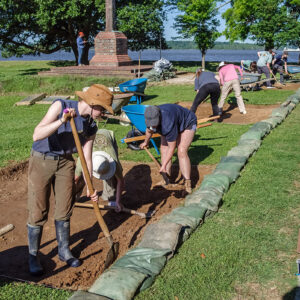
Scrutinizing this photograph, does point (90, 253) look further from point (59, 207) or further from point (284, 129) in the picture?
point (284, 129)

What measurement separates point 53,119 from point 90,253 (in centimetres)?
171

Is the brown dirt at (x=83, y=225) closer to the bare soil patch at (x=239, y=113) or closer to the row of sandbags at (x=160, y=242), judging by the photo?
the row of sandbags at (x=160, y=242)

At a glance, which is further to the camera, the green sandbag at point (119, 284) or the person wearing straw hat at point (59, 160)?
the person wearing straw hat at point (59, 160)

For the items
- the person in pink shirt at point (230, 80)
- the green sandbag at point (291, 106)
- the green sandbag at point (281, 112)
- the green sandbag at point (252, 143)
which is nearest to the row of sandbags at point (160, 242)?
the green sandbag at point (252, 143)

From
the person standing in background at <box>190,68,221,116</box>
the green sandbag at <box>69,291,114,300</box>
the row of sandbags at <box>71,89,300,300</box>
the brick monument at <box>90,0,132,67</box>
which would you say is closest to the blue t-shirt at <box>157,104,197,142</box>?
the row of sandbags at <box>71,89,300,300</box>

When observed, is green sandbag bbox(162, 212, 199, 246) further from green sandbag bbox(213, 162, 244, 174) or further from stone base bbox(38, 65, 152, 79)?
stone base bbox(38, 65, 152, 79)

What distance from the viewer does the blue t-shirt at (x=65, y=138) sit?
3623 mm

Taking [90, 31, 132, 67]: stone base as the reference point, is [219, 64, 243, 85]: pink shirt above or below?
below

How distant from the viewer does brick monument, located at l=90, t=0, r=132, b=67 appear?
61.6 ft

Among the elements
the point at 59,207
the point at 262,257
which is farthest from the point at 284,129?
the point at 59,207

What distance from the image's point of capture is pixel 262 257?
12.4ft

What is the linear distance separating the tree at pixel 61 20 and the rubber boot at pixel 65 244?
71.8ft

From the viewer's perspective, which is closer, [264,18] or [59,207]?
[59,207]

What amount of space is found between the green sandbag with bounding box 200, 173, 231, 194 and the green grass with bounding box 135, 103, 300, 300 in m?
0.13
